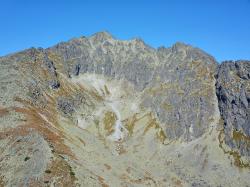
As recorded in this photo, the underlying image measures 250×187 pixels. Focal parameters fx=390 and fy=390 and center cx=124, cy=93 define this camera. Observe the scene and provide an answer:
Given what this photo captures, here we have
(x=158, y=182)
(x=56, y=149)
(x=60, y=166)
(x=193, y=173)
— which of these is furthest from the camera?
(x=193, y=173)

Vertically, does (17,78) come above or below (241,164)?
above

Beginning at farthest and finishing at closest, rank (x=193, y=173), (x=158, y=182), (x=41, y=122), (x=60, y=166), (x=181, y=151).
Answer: (x=181, y=151), (x=193, y=173), (x=158, y=182), (x=41, y=122), (x=60, y=166)

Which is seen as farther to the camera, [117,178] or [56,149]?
[117,178]

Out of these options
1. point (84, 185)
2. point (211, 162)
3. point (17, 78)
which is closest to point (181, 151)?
point (211, 162)

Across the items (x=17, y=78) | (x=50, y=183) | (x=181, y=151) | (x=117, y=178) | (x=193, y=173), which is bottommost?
(x=50, y=183)

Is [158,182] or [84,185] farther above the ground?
[158,182]

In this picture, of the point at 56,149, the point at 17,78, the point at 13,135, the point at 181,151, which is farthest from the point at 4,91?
the point at 181,151

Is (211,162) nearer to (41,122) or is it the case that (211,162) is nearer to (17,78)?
(41,122)

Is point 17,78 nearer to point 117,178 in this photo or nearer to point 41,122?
point 41,122

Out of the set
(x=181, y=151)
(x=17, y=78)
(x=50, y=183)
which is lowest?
(x=50, y=183)
